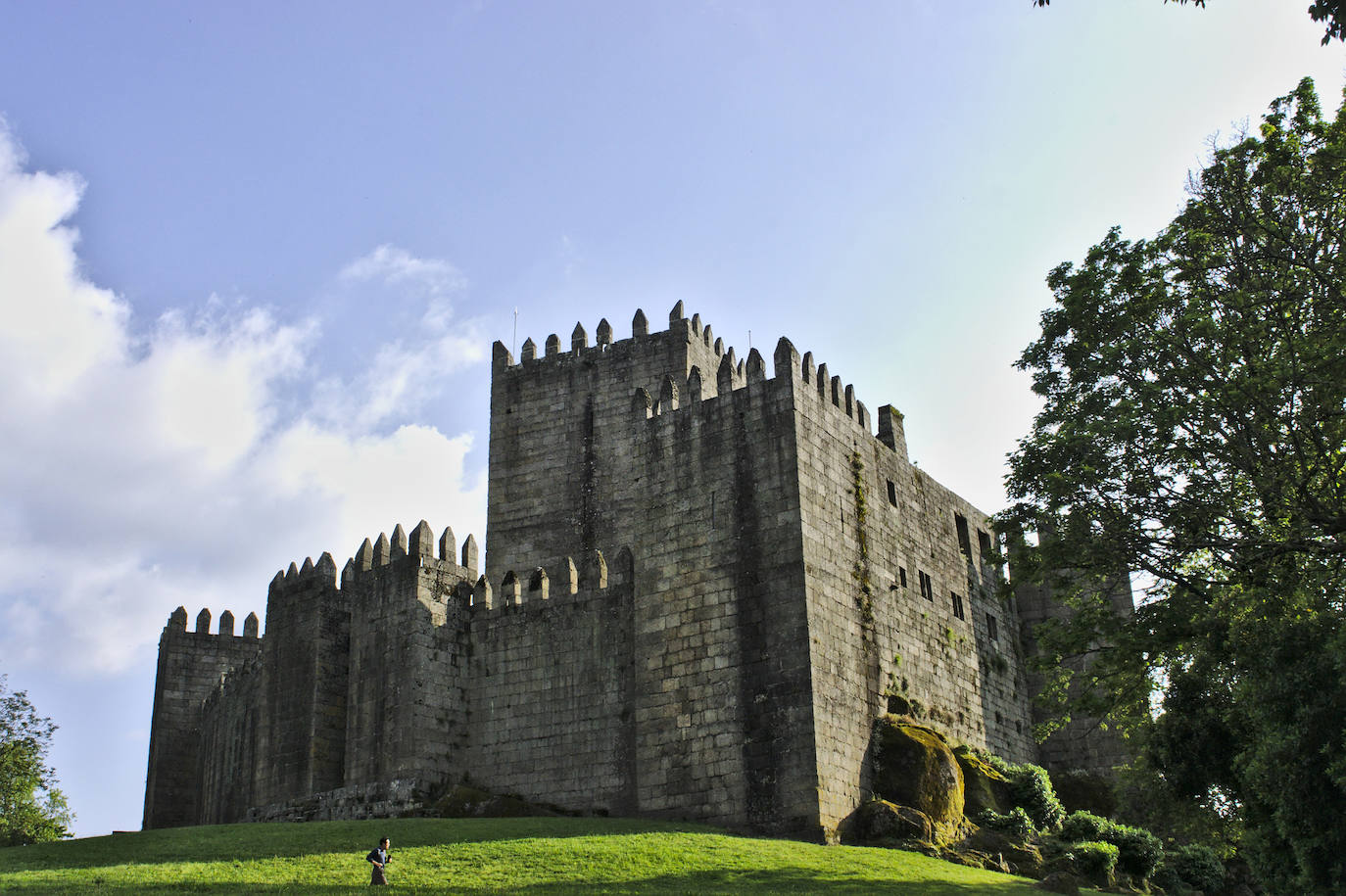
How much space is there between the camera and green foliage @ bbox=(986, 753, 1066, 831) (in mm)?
30438

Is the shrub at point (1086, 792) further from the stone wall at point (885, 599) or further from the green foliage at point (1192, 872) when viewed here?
the green foliage at point (1192, 872)

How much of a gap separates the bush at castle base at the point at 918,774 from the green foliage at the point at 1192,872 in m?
5.09

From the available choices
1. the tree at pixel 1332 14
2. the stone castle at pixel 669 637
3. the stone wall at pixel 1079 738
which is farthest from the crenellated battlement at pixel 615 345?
the tree at pixel 1332 14

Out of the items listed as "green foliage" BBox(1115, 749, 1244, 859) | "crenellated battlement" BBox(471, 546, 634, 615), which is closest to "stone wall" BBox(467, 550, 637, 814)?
"crenellated battlement" BBox(471, 546, 634, 615)

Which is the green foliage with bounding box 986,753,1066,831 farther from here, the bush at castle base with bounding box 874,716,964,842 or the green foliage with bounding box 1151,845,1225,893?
the bush at castle base with bounding box 874,716,964,842

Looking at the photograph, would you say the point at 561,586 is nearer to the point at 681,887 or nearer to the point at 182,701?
the point at 681,887

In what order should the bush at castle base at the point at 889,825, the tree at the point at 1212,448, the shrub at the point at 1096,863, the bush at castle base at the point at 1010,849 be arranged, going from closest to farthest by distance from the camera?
1. the tree at the point at 1212,448
2. the bush at castle base at the point at 889,825
3. the bush at castle base at the point at 1010,849
4. the shrub at the point at 1096,863

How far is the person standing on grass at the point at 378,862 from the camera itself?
21.0 metres

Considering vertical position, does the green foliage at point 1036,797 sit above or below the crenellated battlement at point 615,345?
below

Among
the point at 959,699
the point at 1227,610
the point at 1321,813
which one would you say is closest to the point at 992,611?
the point at 959,699

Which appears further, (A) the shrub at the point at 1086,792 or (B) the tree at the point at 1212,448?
(A) the shrub at the point at 1086,792

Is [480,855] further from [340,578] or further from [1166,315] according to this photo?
[1166,315]

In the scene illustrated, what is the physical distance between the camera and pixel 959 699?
109 ft

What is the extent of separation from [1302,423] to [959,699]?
1227cm
